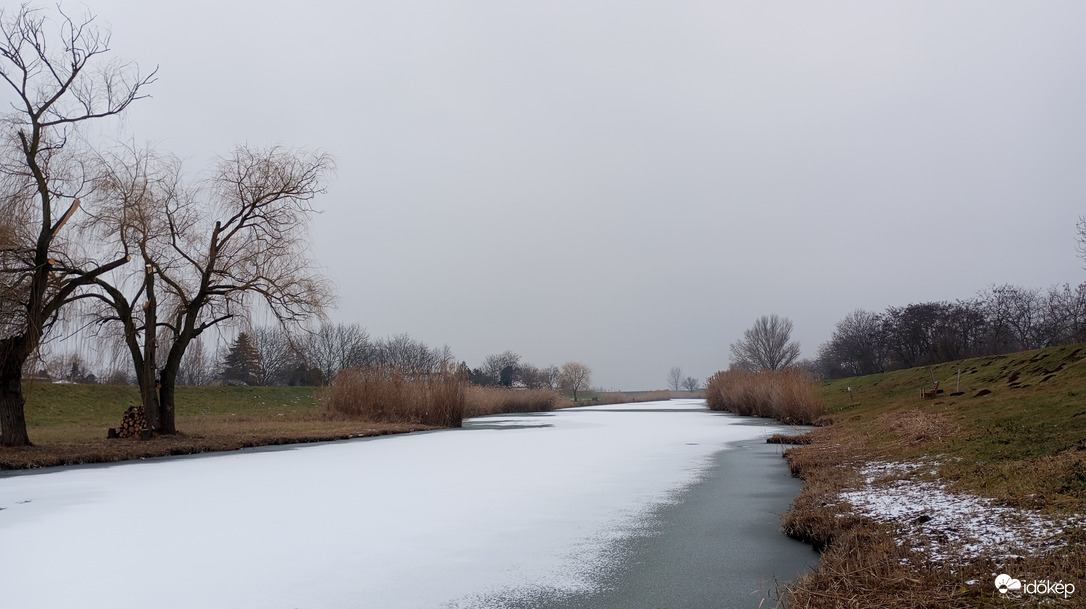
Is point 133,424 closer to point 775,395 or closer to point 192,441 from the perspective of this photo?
point 192,441

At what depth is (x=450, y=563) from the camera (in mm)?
4207

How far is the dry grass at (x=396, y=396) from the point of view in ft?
65.0

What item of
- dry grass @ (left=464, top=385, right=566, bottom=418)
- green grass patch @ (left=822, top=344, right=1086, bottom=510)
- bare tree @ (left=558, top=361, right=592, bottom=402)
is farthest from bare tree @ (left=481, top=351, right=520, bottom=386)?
green grass patch @ (left=822, top=344, right=1086, bottom=510)

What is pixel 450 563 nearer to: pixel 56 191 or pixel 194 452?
pixel 194 452

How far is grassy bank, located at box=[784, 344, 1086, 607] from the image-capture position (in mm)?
2975

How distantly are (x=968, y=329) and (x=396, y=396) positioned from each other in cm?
4371

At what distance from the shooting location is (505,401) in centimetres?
3541

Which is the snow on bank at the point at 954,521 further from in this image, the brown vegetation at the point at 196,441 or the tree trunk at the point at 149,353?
the tree trunk at the point at 149,353

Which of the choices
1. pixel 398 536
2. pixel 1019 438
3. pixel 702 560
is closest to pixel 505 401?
pixel 1019 438

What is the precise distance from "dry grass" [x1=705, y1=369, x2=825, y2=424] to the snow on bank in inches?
547

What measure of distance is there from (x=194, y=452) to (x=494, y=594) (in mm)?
10426

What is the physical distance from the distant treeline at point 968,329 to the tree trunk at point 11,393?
42821mm

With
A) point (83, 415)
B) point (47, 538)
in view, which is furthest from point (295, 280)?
point (83, 415)

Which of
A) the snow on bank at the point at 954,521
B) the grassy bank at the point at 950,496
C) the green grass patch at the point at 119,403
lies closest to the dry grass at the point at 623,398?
the green grass patch at the point at 119,403
